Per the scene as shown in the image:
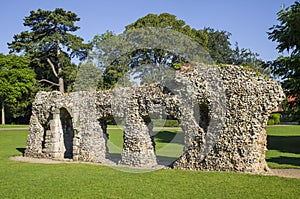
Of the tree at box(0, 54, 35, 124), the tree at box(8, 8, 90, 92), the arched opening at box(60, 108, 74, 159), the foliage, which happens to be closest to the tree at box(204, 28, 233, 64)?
the foliage

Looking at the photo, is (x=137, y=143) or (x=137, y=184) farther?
(x=137, y=143)

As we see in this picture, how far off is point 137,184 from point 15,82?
3559 centimetres

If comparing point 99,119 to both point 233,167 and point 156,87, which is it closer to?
point 156,87

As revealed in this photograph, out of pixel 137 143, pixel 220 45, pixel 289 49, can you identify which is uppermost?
pixel 220 45

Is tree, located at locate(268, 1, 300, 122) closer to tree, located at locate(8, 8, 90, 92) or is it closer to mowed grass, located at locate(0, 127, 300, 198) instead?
mowed grass, located at locate(0, 127, 300, 198)

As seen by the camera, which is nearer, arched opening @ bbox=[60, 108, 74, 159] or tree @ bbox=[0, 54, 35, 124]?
arched opening @ bbox=[60, 108, 74, 159]

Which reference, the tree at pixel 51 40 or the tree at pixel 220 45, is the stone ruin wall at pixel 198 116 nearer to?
the tree at pixel 51 40

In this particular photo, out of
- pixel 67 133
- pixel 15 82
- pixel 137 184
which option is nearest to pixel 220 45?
pixel 15 82

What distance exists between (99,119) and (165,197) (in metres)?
7.74

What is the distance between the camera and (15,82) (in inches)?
1651

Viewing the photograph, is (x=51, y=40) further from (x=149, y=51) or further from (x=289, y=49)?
(x=289, y=49)

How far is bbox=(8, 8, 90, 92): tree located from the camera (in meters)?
40.6

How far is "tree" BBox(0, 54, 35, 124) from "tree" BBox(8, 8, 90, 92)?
1.45 metres

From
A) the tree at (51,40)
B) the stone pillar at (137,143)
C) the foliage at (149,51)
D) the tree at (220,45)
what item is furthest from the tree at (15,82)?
the stone pillar at (137,143)
